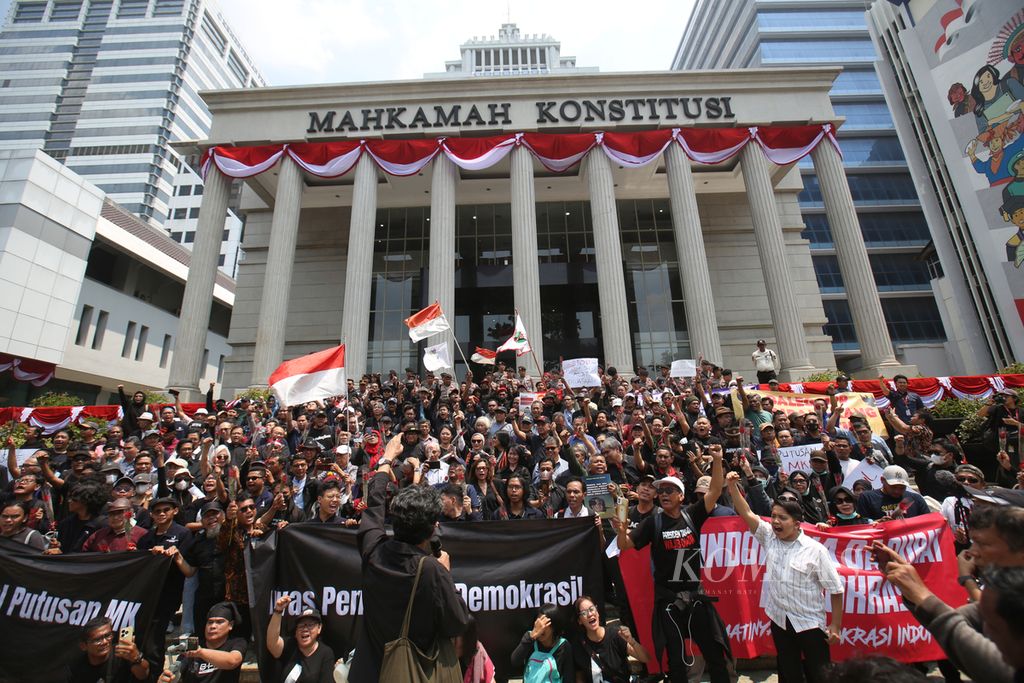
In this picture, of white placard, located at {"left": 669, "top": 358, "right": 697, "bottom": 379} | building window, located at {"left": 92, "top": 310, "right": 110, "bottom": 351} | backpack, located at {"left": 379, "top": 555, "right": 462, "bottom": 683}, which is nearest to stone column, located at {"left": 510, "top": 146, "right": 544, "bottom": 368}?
white placard, located at {"left": 669, "top": 358, "right": 697, "bottom": 379}

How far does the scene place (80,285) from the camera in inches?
1209

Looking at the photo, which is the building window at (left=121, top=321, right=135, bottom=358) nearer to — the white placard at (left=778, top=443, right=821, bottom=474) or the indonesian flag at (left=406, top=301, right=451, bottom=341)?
the indonesian flag at (left=406, top=301, right=451, bottom=341)

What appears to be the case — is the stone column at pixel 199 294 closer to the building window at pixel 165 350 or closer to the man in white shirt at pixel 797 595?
the building window at pixel 165 350

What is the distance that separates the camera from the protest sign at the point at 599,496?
6.45 meters

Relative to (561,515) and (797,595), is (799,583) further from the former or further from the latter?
(561,515)

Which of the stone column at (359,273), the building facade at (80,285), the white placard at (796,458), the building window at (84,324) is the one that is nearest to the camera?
the white placard at (796,458)

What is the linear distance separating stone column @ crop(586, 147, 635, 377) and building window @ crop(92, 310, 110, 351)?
3311 centimetres

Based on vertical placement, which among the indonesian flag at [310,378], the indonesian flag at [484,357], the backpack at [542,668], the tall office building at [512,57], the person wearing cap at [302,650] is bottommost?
the backpack at [542,668]

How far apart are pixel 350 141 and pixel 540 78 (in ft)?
33.9

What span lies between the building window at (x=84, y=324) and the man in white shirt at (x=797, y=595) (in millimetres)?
40225

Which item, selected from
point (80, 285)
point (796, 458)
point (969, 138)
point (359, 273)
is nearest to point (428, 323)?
point (359, 273)

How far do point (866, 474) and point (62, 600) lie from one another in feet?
34.0

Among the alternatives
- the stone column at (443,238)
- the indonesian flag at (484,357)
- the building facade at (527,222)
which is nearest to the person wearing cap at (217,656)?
the indonesian flag at (484,357)

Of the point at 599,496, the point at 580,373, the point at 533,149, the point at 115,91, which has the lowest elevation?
the point at 599,496
